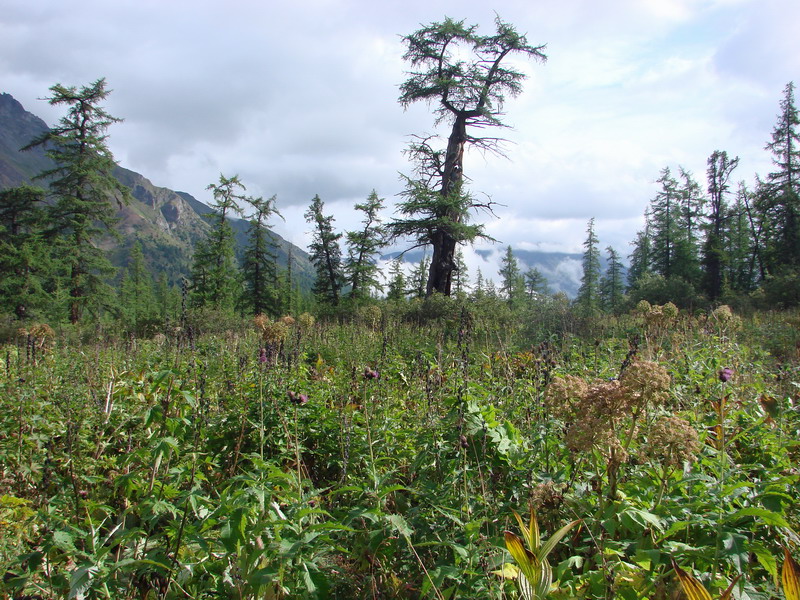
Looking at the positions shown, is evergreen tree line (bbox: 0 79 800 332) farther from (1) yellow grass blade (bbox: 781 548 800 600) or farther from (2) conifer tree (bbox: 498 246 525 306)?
(2) conifer tree (bbox: 498 246 525 306)

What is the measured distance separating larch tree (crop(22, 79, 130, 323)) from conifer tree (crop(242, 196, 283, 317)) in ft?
32.2

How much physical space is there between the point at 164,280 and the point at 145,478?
9237 cm

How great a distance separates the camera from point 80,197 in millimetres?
23531

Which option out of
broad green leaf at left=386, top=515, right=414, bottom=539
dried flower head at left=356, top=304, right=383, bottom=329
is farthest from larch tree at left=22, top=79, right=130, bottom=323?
broad green leaf at left=386, top=515, right=414, bottom=539

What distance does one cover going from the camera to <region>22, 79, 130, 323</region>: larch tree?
74.4 ft

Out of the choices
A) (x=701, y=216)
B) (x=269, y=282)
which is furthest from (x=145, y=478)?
(x=701, y=216)

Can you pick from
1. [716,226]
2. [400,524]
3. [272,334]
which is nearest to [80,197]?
[272,334]

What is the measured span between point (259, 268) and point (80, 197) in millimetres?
12019

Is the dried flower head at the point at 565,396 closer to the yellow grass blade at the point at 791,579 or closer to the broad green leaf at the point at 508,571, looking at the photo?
the broad green leaf at the point at 508,571

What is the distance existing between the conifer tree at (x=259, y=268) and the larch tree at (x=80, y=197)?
32.2 feet

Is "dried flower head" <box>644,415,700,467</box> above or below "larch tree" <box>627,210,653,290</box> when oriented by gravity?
below

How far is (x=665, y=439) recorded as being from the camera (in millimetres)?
1931

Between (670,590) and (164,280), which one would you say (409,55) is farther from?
(164,280)

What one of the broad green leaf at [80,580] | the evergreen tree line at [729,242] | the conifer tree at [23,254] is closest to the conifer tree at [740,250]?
the evergreen tree line at [729,242]
